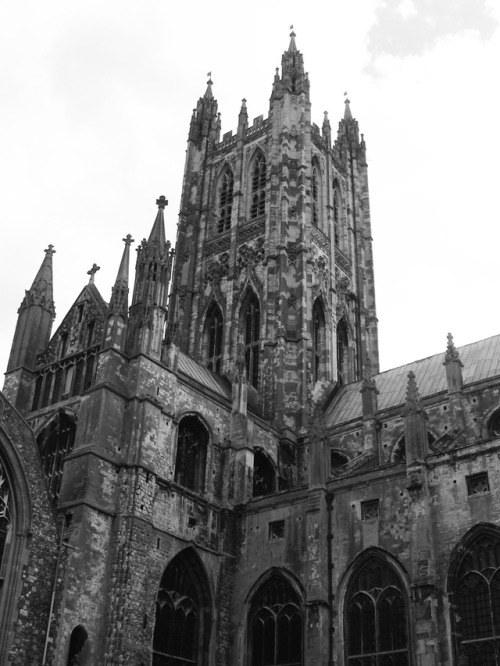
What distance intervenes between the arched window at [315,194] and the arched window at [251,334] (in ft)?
23.7

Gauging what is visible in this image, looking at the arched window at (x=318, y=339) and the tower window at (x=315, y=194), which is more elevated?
the tower window at (x=315, y=194)

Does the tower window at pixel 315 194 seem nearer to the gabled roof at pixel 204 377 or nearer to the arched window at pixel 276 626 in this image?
the gabled roof at pixel 204 377

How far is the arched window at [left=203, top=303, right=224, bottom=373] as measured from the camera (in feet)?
148

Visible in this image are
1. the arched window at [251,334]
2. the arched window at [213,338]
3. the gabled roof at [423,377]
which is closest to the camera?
the gabled roof at [423,377]

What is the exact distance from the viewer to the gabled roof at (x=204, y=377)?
120 feet

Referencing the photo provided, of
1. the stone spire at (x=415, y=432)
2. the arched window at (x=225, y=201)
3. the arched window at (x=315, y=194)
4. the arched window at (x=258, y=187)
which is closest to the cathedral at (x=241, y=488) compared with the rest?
the stone spire at (x=415, y=432)

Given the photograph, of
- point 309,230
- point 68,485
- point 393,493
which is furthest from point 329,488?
point 309,230

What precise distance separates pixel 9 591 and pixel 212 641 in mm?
8788

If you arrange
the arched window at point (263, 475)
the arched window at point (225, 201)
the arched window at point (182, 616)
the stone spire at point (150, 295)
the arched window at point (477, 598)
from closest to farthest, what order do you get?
the arched window at point (477, 598) < the arched window at point (182, 616) < the stone spire at point (150, 295) < the arched window at point (263, 475) < the arched window at point (225, 201)

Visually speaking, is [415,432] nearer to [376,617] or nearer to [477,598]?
[477,598]

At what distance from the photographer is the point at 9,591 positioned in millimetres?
24828

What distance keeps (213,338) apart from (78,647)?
2255 centimetres

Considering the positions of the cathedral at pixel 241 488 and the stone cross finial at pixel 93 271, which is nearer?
the cathedral at pixel 241 488

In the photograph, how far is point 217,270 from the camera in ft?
156
